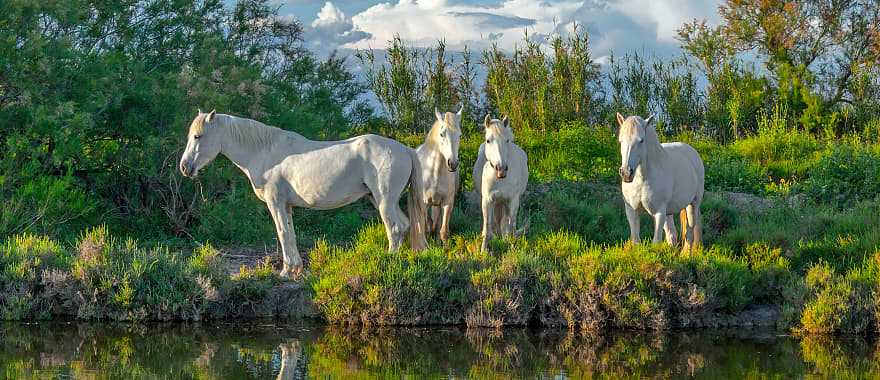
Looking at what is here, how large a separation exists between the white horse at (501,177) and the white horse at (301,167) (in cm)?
80

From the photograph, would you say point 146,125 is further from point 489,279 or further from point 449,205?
point 489,279

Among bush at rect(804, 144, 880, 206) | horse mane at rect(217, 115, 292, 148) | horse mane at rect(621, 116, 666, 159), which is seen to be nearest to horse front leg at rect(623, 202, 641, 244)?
horse mane at rect(621, 116, 666, 159)

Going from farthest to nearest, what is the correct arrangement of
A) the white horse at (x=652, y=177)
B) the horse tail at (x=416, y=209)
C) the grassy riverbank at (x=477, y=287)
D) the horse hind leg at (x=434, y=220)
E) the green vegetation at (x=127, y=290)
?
the horse hind leg at (x=434, y=220) → the horse tail at (x=416, y=209) → the white horse at (x=652, y=177) → the green vegetation at (x=127, y=290) → the grassy riverbank at (x=477, y=287)

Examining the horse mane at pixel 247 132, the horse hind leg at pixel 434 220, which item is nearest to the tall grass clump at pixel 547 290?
the horse mane at pixel 247 132

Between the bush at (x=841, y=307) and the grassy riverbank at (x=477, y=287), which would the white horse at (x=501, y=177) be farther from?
the bush at (x=841, y=307)

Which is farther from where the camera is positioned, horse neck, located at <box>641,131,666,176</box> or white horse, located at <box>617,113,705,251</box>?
horse neck, located at <box>641,131,666,176</box>

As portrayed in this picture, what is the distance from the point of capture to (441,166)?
10430 millimetres

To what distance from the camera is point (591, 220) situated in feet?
39.9

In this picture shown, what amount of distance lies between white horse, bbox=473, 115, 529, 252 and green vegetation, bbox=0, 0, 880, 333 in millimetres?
322

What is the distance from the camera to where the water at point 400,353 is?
23.5ft

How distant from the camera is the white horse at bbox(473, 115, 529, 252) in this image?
32.0 feet

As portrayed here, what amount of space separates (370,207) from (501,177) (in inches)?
191

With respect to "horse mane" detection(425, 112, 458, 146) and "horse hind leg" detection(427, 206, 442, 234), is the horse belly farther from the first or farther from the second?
"horse hind leg" detection(427, 206, 442, 234)

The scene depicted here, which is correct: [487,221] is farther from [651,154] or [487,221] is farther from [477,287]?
[651,154]
